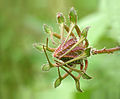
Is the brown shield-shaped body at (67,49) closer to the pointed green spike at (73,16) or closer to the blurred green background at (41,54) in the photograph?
the pointed green spike at (73,16)

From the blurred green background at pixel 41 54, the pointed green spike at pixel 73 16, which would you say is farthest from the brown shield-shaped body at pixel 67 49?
the blurred green background at pixel 41 54

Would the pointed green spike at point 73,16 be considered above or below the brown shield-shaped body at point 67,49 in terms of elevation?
above

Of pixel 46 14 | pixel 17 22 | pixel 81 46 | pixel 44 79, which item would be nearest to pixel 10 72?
pixel 44 79

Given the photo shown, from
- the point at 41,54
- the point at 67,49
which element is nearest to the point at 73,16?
the point at 67,49

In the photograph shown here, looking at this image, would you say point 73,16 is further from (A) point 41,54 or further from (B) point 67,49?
(A) point 41,54

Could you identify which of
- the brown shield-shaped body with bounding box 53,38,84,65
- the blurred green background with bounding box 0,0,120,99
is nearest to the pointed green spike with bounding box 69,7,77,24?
the brown shield-shaped body with bounding box 53,38,84,65

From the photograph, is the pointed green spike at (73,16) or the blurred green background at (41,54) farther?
the blurred green background at (41,54)

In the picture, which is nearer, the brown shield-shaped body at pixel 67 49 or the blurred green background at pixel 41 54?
the brown shield-shaped body at pixel 67 49

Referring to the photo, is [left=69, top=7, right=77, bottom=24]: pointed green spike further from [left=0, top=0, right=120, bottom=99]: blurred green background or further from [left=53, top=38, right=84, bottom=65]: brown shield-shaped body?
[left=0, top=0, right=120, bottom=99]: blurred green background

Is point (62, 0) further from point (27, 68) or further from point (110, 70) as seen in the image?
point (110, 70)
